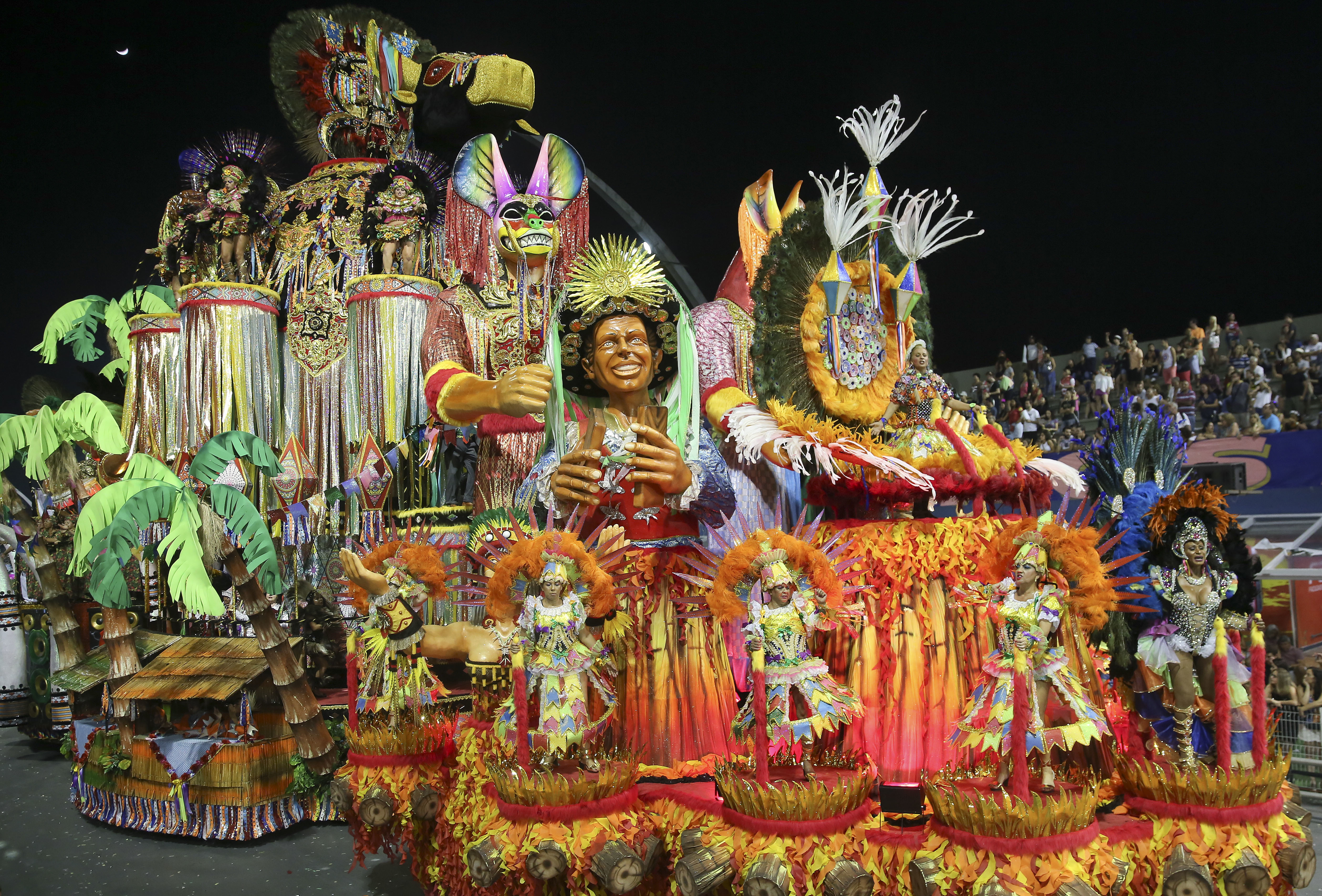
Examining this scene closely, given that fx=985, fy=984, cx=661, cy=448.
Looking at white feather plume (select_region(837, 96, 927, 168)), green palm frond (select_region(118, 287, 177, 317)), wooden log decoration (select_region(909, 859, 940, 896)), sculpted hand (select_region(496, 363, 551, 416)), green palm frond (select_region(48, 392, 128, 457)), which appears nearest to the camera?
wooden log decoration (select_region(909, 859, 940, 896))

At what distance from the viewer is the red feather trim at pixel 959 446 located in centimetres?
372

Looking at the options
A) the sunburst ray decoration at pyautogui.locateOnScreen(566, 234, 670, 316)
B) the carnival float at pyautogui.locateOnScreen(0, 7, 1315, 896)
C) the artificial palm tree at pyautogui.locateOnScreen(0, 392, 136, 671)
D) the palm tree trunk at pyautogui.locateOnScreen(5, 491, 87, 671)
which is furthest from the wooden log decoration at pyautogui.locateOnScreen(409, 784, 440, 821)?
the palm tree trunk at pyautogui.locateOnScreen(5, 491, 87, 671)

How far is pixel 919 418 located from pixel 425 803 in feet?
8.23

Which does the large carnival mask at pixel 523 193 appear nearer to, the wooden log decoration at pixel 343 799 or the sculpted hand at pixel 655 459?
the sculpted hand at pixel 655 459

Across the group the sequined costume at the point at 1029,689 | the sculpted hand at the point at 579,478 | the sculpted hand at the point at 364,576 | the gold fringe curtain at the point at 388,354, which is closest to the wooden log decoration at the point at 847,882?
the sequined costume at the point at 1029,689

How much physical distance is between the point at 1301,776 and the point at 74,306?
8.53m

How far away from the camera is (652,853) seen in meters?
3.08

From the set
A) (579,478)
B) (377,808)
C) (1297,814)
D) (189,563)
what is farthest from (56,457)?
(1297,814)

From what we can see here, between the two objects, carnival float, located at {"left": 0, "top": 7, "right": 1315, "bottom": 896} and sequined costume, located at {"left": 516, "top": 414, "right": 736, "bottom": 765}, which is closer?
carnival float, located at {"left": 0, "top": 7, "right": 1315, "bottom": 896}

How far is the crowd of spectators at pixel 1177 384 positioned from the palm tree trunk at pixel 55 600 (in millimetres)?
6708

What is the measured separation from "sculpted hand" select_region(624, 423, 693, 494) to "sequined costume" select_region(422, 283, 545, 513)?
129 centimetres

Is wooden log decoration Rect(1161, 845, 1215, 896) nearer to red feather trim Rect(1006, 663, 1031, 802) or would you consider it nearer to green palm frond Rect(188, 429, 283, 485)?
red feather trim Rect(1006, 663, 1031, 802)

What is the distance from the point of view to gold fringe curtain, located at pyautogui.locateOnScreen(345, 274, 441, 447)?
6.39 m

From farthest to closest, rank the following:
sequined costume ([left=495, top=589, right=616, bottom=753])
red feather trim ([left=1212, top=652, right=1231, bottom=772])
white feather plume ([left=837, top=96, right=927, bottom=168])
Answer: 1. white feather plume ([left=837, top=96, right=927, bottom=168])
2. sequined costume ([left=495, top=589, right=616, bottom=753])
3. red feather trim ([left=1212, top=652, right=1231, bottom=772])
